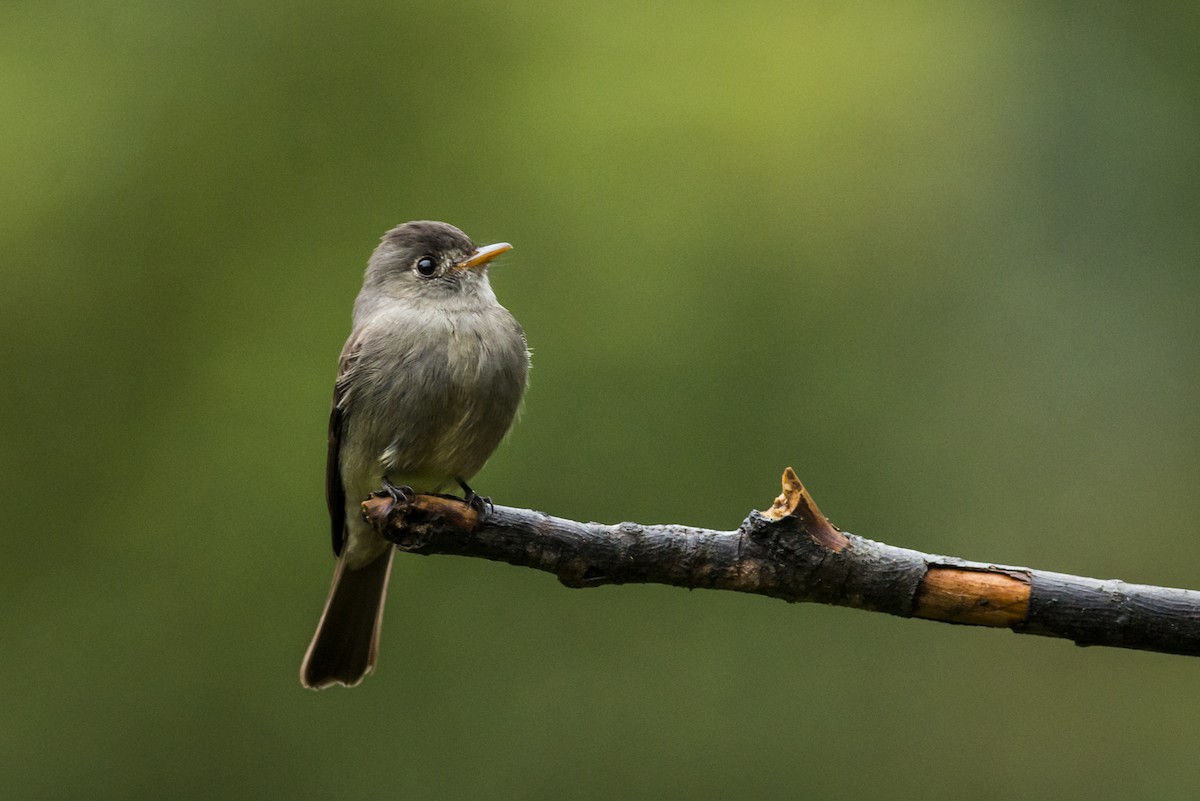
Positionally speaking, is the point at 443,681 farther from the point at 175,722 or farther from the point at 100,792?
the point at 100,792

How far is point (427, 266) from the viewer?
5.32 m

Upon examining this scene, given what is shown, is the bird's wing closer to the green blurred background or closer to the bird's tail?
the bird's tail

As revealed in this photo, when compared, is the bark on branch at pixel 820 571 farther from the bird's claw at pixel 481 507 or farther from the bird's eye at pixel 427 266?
the bird's eye at pixel 427 266

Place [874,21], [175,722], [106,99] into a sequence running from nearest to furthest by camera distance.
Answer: [175,722], [106,99], [874,21]

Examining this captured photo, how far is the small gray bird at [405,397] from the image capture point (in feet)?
15.6

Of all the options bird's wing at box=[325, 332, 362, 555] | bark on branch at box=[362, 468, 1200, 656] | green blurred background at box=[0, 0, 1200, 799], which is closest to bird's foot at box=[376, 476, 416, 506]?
bark on branch at box=[362, 468, 1200, 656]

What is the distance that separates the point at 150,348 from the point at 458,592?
7.26ft

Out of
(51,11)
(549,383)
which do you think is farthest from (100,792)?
(51,11)

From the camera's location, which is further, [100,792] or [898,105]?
[898,105]

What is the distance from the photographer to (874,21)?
8789 millimetres

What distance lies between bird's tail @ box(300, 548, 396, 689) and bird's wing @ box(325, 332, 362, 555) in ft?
0.61

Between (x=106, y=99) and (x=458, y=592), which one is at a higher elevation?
(x=106, y=99)

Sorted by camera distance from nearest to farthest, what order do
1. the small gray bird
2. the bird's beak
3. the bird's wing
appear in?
the small gray bird, the bird's wing, the bird's beak

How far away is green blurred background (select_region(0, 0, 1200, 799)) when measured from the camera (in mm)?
7391
